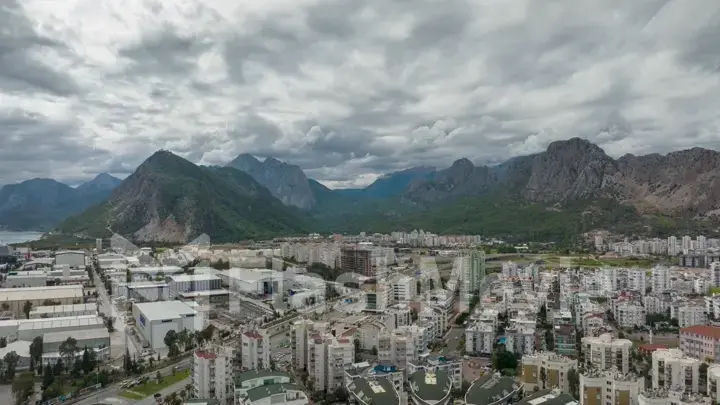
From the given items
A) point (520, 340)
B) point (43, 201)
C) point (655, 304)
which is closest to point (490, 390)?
point (520, 340)

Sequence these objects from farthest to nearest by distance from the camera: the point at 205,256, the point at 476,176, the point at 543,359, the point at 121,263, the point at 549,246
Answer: the point at 476,176 → the point at 549,246 → the point at 205,256 → the point at 121,263 → the point at 543,359

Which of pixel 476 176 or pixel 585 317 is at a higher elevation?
pixel 476 176

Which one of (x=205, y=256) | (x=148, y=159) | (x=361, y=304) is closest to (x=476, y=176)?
(x=148, y=159)

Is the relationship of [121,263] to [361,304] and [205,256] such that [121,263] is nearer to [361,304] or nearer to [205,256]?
[205,256]

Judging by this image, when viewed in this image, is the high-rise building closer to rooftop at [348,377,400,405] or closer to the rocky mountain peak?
rooftop at [348,377,400,405]

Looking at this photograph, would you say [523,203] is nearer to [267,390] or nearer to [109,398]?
[109,398]

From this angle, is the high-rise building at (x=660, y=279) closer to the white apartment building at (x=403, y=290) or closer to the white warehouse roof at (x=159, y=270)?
the white apartment building at (x=403, y=290)
